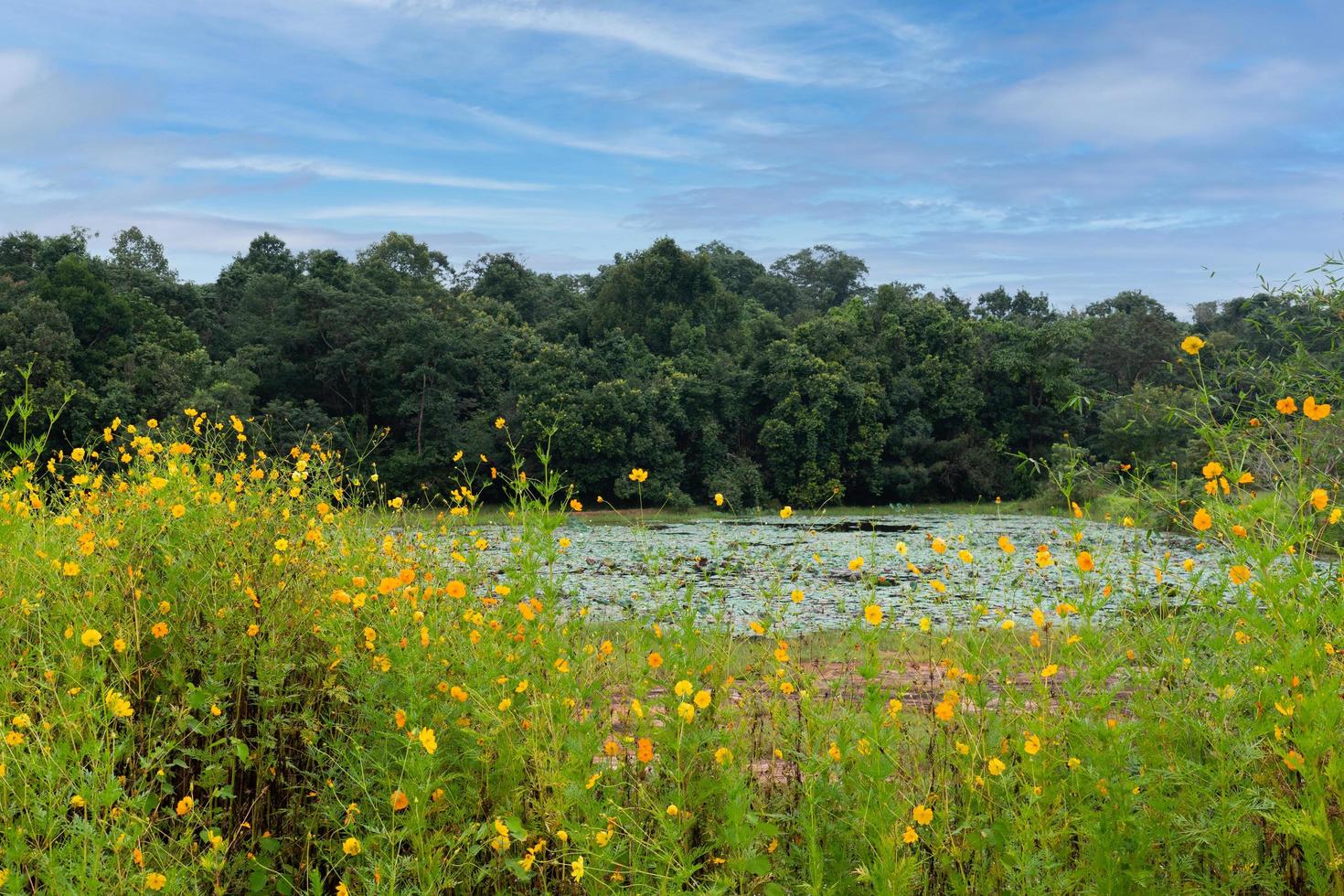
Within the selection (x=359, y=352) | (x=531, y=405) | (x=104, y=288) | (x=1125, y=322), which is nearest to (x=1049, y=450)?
(x=1125, y=322)

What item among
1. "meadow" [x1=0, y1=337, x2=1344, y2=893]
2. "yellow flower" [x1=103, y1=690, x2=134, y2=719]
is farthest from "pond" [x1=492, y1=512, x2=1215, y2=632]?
"yellow flower" [x1=103, y1=690, x2=134, y2=719]

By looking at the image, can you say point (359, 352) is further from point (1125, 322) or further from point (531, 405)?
point (1125, 322)

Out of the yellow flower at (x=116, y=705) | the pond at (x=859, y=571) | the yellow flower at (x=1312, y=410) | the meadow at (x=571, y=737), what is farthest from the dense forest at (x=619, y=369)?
the yellow flower at (x=1312, y=410)

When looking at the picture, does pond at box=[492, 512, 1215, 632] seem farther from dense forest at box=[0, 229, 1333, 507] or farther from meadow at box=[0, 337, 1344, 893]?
dense forest at box=[0, 229, 1333, 507]

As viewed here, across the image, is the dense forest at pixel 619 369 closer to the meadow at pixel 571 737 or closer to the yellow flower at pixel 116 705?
the meadow at pixel 571 737

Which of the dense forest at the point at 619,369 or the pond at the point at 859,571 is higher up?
the dense forest at the point at 619,369

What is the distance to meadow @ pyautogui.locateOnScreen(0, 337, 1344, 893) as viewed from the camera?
1949 millimetres

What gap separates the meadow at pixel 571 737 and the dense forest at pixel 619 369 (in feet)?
50.8

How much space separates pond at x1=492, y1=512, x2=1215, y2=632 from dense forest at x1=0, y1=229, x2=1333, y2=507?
144 inches

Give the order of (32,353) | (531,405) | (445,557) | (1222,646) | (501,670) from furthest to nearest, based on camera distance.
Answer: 1. (531,405)
2. (32,353)
3. (445,557)
4. (501,670)
5. (1222,646)

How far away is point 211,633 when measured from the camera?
8.93 ft

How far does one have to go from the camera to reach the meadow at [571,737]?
1.95 m

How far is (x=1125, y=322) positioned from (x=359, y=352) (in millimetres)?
→ 19410

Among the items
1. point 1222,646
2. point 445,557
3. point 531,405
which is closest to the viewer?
point 1222,646
